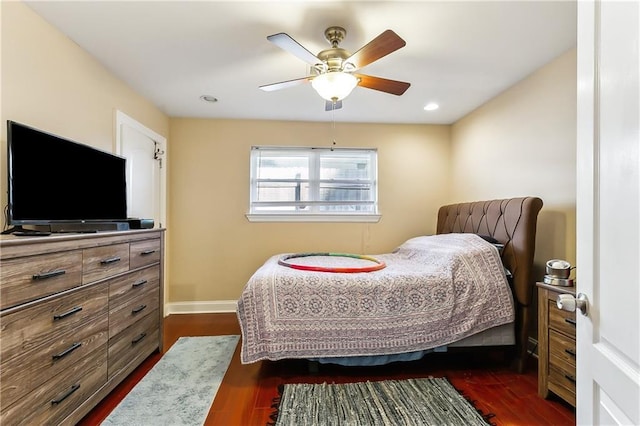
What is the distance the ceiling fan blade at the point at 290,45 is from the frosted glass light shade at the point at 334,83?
121 mm

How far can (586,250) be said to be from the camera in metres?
0.78

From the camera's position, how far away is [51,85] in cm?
196

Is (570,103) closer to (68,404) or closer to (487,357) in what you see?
(487,357)

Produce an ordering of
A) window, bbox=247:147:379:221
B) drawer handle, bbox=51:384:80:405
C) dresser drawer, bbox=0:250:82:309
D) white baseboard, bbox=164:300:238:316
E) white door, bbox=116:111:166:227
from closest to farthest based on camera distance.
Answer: dresser drawer, bbox=0:250:82:309
drawer handle, bbox=51:384:80:405
white door, bbox=116:111:166:227
white baseboard, bbox=164:300:238:316
window, bbox=247:147:379:221

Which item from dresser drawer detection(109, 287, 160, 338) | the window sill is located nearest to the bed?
dresser drawer detection(109, 287, 160, 338)

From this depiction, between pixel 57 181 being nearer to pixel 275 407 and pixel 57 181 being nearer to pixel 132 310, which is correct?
pixel 132 310

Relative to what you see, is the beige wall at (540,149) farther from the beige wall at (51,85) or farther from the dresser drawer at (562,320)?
the beige wall at (51,85)

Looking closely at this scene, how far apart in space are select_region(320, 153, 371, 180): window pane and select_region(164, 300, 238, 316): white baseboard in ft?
6.52

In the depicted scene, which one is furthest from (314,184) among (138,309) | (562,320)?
(562,320)

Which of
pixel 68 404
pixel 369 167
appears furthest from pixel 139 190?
pixel 369 167

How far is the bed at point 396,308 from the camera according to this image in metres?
2.06

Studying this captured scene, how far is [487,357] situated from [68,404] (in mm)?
2776

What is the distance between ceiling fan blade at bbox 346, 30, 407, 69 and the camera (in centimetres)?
162

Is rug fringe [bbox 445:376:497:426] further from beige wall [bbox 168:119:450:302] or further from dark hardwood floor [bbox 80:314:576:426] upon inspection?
beige wall [bbox 168:119:450:302]
